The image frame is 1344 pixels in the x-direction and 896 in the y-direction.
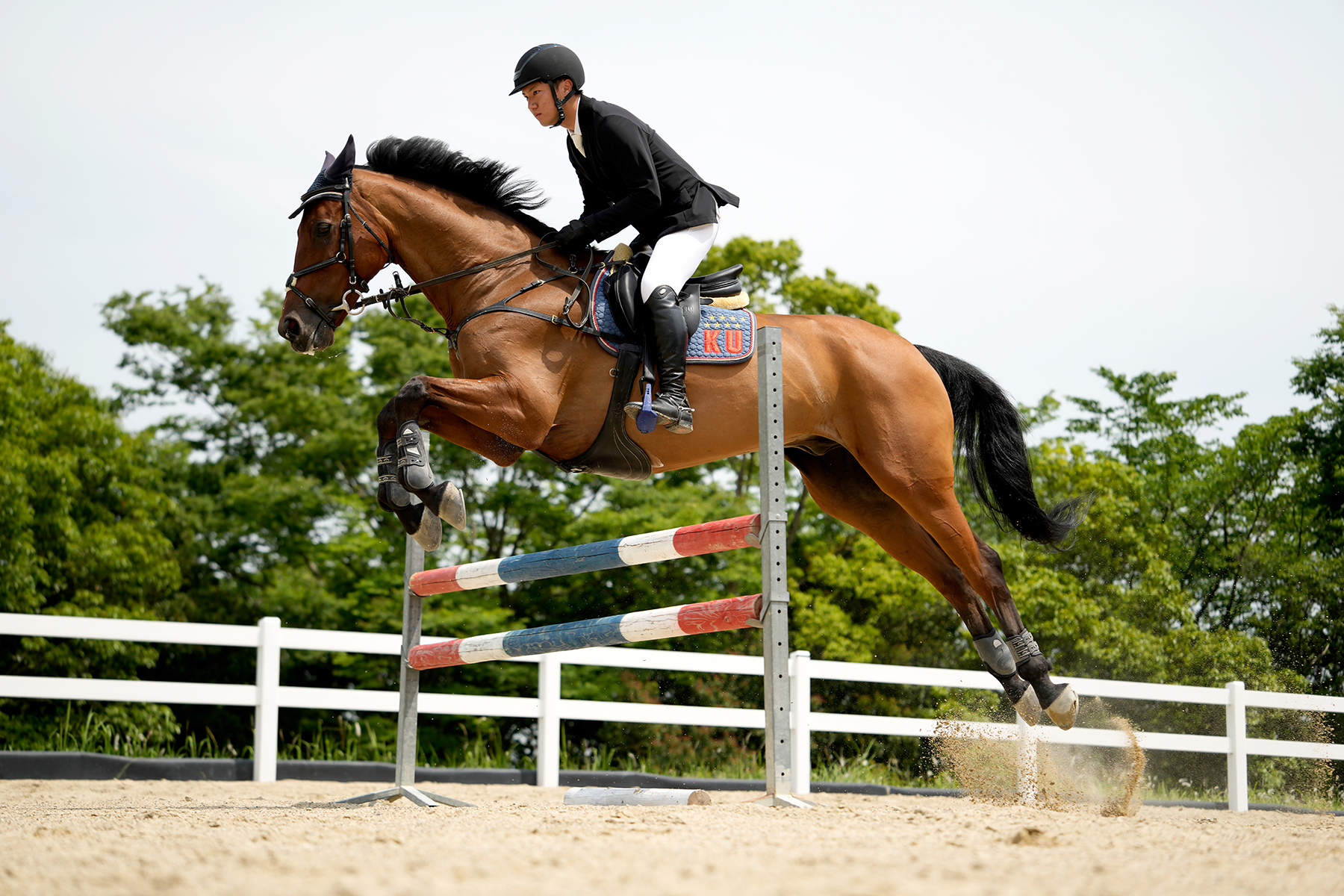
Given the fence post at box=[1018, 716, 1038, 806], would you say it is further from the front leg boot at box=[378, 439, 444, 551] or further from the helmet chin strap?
the helmet chin strap

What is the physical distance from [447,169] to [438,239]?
1.23 ft

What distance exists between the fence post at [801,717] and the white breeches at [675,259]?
4.47 meters

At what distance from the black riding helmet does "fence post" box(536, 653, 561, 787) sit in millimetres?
4759

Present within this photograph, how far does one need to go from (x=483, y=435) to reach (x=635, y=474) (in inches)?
25.8

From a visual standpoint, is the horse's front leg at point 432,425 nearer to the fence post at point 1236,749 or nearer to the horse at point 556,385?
the horse at point 556,385

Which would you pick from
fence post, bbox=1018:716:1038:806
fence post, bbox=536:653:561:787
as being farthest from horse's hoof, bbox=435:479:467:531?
fence post, bbox=536:653:561:787

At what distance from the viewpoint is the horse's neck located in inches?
179

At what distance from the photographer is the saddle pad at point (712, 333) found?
174 inches

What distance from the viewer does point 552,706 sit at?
27.1 feet

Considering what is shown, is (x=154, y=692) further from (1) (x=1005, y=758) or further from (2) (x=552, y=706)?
(1) (x=1005, y=758)

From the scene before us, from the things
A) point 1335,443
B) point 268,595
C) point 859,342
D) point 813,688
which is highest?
point 1335,443

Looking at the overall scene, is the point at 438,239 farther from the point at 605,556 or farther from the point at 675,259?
the point at 605,556

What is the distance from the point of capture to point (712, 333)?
4.50 meters

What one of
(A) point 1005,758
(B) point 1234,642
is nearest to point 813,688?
(B) point 1234,642
